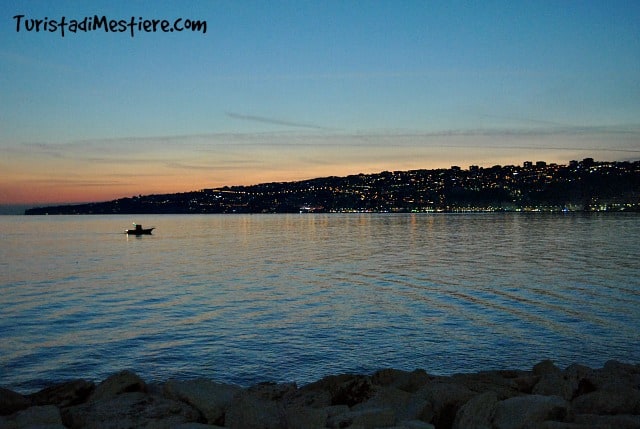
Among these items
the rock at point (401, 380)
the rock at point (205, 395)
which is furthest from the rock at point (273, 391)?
the rock at point (401, 380)

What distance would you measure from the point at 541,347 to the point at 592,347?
149cm

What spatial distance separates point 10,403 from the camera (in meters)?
9.54

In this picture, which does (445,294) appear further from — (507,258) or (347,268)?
(507,258)

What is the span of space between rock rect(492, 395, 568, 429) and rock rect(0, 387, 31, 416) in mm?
7531

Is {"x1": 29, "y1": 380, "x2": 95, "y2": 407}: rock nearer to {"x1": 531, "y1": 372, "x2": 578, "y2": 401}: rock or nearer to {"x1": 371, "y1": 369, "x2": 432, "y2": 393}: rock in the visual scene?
{"x1": 371, "y1": 369, "x2": 432, "y2": 393}: rock

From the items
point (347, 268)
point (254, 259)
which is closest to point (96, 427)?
point (347, 268)

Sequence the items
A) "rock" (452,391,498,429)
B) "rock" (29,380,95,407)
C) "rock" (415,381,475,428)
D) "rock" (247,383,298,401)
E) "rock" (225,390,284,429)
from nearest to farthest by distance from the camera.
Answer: "rock" (452,391,498,429) → "rock" (225,390,284,429) → "rock" (415,381,475,428) → "rock" (29,380,95,407) → "rock" (247,383,298,401)

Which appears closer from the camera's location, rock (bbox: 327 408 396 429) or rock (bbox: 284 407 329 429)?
rock (bbox: 327 408 396 429)

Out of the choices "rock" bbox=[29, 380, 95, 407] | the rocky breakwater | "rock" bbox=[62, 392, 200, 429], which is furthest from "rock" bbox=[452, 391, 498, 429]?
"rock" bbox=[29, 380, 95, 407]

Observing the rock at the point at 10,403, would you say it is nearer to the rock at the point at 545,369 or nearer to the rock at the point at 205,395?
the rock at the point at 205,395

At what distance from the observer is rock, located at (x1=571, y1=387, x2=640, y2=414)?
327 inches

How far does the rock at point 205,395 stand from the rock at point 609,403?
17.0 feet

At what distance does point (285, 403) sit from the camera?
32.2 ft

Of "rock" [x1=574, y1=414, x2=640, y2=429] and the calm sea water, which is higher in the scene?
"rock" [x1=574, y1=414, x2=640, y2=429]
